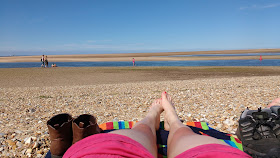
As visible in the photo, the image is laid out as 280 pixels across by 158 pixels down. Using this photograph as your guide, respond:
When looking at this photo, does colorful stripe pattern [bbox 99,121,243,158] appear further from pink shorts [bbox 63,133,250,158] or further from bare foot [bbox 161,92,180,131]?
pink shorts [bbox 63,133,250,158]

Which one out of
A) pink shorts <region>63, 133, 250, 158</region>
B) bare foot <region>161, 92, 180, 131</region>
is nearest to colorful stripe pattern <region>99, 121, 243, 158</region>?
bare foot <region>161, 92, 180, 131</region>

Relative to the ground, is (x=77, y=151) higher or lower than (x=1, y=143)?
higher

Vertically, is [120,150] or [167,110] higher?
[120,150]

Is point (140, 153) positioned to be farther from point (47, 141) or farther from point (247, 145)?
point (47, 141)

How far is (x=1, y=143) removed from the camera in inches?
106

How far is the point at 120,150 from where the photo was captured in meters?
1.17

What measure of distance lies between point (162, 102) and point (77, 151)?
2.39 meters

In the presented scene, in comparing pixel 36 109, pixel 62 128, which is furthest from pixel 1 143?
pixel 36 109

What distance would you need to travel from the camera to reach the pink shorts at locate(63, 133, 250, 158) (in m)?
1.13

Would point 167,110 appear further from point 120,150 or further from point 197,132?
point 120,150

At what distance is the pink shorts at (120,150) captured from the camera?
1.13 metres

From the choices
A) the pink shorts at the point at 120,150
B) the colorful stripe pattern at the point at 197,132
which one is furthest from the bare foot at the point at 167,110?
the pink shorts at the point at 120,150

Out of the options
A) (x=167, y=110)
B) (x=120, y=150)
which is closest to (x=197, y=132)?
(x=167, y=110)

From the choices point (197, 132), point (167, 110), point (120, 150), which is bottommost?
point (197, 132)
